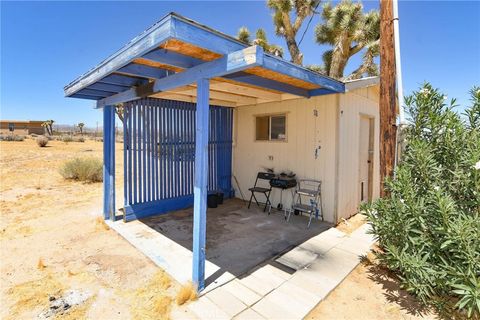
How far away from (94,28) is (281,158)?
8248 millimetres

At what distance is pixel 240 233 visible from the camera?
436cm

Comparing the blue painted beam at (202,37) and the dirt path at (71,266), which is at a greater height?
the blue painted beam at (202,37)

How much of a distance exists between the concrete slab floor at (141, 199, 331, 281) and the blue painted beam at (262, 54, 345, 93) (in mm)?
2537

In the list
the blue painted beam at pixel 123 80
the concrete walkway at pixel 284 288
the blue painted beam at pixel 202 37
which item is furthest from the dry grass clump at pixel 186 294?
the blue painted beam at pixel 123 80

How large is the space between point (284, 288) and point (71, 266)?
9.36 ft

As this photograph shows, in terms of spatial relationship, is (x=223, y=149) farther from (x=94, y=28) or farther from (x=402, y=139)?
(x=94, y=28)

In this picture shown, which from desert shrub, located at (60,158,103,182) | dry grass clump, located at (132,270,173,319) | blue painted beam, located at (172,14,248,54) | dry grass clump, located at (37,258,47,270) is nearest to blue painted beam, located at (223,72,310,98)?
blue painted beam, located at (172,14,248,54)

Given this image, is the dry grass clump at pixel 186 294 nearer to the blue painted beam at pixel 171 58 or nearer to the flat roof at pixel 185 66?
the flat roof at pixel 185 66

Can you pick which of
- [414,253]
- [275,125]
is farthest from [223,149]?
[414,253]

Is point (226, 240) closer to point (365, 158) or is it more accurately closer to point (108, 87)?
point (108, 87)

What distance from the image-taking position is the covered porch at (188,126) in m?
2.40

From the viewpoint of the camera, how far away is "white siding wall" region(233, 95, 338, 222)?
4.86 m

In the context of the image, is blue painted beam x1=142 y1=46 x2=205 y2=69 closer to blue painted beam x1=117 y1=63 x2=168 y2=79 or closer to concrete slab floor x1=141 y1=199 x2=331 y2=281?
blue painted beam x1=117 y1=63 x2=168 y2=79

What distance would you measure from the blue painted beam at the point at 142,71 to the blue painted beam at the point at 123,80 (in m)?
0.67
